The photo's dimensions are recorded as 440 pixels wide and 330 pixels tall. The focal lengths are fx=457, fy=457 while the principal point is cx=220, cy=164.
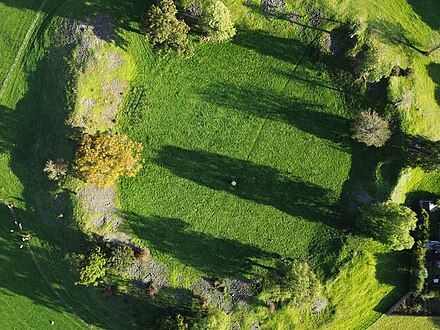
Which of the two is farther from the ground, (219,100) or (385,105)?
(385,105)

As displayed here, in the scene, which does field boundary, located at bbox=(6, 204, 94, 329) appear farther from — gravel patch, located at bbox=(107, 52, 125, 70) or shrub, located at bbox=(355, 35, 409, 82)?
shrub, located at bbox=(355, 35, 409, 82)

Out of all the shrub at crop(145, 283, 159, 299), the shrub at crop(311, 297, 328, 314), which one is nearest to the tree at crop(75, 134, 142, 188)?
the shrub at crop(145, 283, 159, 299)

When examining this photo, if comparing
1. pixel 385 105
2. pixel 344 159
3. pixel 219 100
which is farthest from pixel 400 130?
pixel 219 100

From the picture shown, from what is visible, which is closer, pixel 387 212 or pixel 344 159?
pixel 387 212

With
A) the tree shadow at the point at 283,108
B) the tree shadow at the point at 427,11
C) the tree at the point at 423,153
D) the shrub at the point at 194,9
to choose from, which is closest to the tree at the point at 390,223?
the tree at the point at 423,153

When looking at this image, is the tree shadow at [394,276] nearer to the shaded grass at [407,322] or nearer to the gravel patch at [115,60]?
the shaded grass at [407,322]

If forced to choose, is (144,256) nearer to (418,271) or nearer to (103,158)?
(103,158)

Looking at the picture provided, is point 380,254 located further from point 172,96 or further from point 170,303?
point 172,96

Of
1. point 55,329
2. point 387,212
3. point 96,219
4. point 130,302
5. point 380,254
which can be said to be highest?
point 387,212
